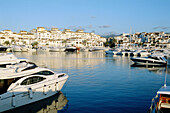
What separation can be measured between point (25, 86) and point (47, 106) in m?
2.37

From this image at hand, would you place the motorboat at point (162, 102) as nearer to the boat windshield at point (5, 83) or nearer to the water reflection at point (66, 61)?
the boat windshield at point (5, 83)

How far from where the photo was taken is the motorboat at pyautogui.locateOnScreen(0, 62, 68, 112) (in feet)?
43.6

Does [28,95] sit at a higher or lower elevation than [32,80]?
lower

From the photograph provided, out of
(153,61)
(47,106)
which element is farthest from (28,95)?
(153,61)

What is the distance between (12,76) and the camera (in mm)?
14625

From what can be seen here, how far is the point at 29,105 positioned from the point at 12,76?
8.47ft

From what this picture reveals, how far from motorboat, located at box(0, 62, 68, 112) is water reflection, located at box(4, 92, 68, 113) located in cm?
30

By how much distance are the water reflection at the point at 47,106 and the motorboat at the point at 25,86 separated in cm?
30

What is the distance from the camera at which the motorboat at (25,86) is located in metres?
13.3

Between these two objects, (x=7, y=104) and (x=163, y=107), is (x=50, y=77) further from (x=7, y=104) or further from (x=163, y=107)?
(x=163, y=107)

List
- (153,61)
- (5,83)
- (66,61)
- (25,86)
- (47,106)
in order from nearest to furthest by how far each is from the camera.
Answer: (5,83)
(25,86)
(47,106)
(153,61)
(66,61)

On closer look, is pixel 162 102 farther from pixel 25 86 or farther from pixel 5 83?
pixel 5 83

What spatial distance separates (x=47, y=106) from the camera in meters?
15.1

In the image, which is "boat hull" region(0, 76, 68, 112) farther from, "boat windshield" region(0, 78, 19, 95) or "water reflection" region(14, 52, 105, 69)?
"water reflection" region(14, 52, 105, 69)
